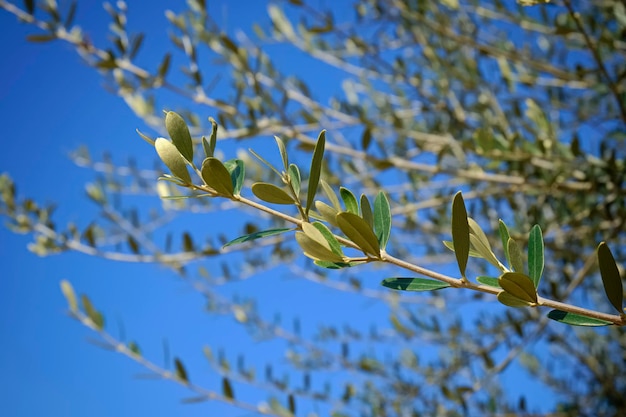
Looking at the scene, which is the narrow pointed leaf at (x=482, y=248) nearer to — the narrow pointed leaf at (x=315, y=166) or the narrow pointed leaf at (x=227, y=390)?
the narrow pointed leaf at (x=315, y=166)

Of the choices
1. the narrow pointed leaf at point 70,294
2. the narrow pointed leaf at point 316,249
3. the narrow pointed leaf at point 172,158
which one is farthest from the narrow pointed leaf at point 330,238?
the narrow pointed leaf at point 70,294

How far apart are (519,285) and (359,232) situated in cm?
13

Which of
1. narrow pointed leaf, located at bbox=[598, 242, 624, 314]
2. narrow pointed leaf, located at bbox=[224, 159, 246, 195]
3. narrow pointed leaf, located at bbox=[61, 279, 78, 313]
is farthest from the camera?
narrow pointed leaf, located at bbox=[61, 279, 78, 313]

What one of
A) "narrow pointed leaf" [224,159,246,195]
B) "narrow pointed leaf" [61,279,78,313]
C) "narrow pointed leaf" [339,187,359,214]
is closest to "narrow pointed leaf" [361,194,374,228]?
"narrow pointed leaf" [339,187,359,214]

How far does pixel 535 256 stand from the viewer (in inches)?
20.4

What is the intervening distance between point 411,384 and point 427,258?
489 mm

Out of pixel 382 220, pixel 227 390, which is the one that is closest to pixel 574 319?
pixel 382 220

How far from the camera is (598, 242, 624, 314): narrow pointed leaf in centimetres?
45

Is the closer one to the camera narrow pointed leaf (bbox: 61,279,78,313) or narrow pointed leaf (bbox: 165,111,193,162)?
narrow pointed leaf (bbox: 165,111,193,162)

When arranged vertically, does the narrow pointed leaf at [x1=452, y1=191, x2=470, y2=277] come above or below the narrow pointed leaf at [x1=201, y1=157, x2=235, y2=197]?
below

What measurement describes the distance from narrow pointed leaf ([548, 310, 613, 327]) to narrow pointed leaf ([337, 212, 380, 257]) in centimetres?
15

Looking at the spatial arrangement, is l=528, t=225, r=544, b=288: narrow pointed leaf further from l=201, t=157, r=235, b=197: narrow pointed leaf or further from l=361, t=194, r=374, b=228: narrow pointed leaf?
l=201, t=157, r=235, b=197: narrow pointed leaf

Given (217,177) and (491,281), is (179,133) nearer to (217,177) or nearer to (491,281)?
(217,177)

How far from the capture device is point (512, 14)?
6.52 feet
